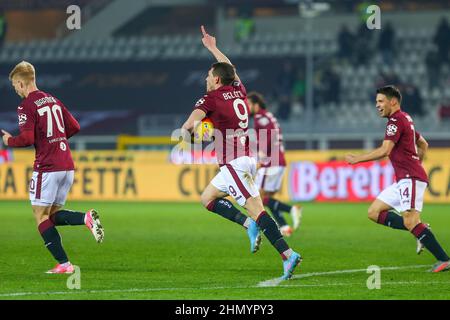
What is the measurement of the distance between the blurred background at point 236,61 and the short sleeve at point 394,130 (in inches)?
738

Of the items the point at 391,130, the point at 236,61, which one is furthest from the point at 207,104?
the point at 236,61

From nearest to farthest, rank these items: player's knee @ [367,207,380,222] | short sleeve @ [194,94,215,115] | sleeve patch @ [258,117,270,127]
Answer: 1. short sleeve @ [194,94,215,115]
2. player's knee @ [367,207,380,222]
3. sleeve patch @ [258,117,270,127]

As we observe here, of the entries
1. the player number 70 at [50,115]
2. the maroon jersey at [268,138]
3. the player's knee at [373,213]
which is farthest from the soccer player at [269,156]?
the player number 70 at [50,115]

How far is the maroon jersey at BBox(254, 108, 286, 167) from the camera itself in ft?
55.2

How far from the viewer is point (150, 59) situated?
40219mm

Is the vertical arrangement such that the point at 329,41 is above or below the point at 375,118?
above

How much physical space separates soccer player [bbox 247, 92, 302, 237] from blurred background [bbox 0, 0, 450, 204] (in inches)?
515

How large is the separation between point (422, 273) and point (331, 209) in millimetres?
12574

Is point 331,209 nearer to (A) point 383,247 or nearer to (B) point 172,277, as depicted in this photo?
(A) point 383,247

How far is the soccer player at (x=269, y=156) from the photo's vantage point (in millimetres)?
16844

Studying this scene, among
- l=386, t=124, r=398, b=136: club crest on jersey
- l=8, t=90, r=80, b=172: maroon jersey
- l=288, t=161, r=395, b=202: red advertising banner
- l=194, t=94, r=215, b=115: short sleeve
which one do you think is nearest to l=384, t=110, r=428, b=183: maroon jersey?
l=386, t=124, r=398, b=136: club crest on jersey

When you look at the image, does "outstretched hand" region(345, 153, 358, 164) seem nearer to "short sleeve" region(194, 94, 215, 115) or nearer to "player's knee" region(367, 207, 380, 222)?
"player's knee" region(367, 207, 380, 222)
